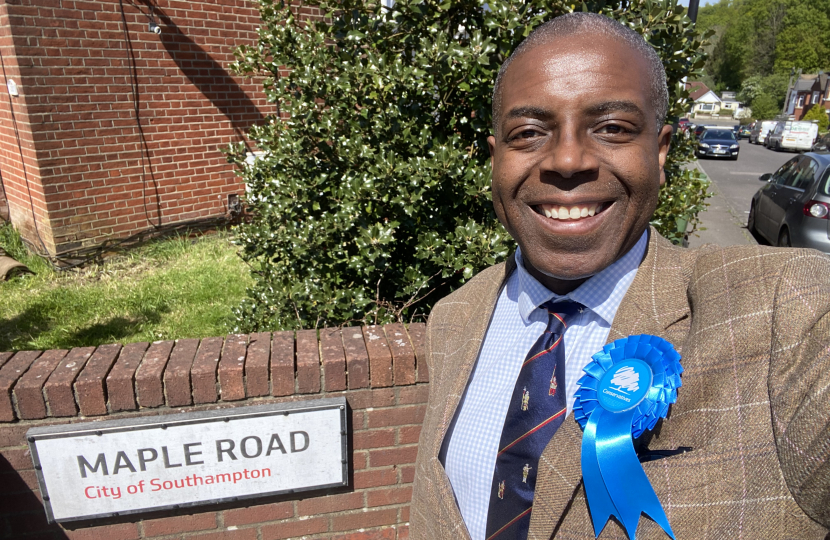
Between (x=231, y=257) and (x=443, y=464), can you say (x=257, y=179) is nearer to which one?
(x=443, y=464)

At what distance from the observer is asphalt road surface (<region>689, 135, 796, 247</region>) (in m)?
10.9

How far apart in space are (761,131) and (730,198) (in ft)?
117

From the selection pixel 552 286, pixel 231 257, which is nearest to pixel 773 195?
pixel 231 257

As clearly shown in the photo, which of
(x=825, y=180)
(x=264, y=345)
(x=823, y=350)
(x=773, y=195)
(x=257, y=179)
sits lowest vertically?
(x=773, y=195)

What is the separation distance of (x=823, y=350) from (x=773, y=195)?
34.9 ft

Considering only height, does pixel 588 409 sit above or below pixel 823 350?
below

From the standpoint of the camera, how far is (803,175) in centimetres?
913

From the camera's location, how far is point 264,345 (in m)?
2.25

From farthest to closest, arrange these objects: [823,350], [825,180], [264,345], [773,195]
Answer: [773,195] < [825,180] < [264,345] < [823,350]

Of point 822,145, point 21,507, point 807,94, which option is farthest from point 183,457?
point 807,94

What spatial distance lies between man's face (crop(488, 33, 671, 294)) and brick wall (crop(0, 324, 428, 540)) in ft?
3.53

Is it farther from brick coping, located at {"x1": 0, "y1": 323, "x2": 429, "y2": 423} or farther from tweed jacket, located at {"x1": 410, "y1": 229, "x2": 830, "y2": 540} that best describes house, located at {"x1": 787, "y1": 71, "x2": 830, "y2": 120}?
tweed jacket, located at {"x1": 410, "y1": 229, "x2": 830, "y2": 540}

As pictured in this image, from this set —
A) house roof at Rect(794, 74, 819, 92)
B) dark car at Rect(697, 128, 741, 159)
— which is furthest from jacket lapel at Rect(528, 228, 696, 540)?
house roof at Rect(794, 74, 819, 92)

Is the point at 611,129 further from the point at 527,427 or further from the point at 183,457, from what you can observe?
the point at 183,457
